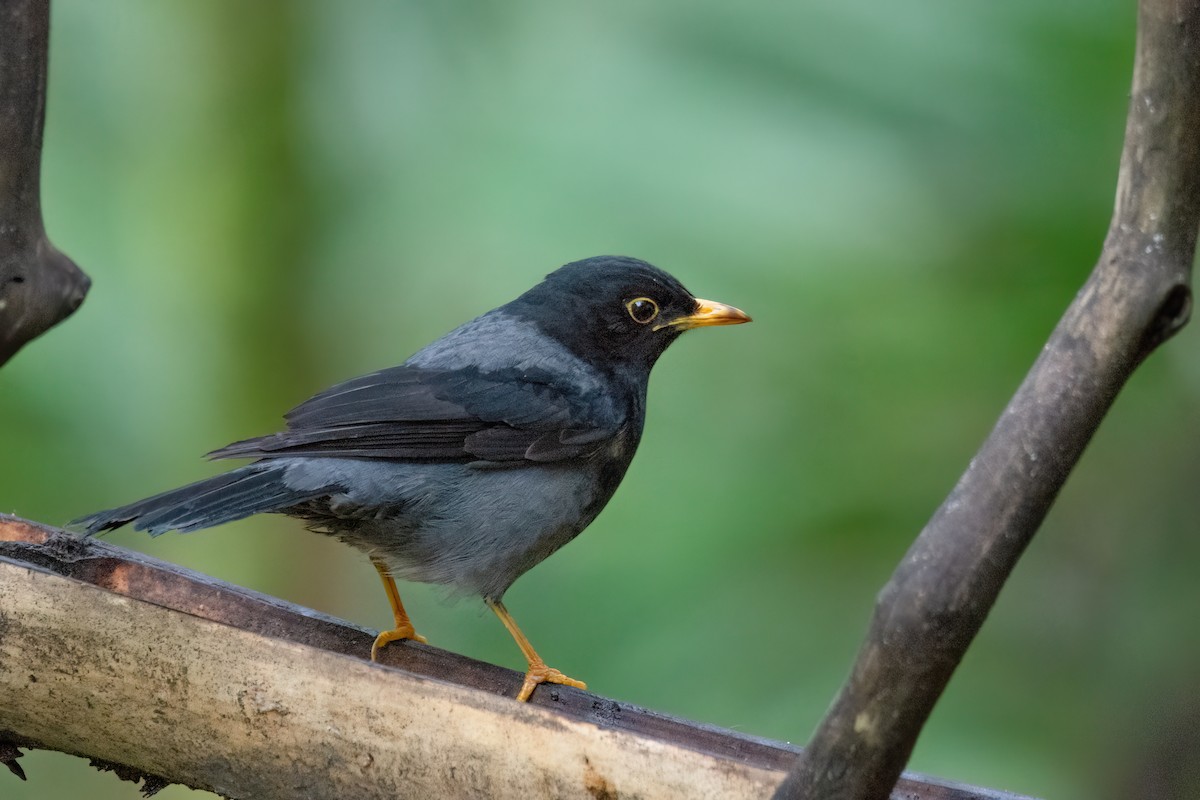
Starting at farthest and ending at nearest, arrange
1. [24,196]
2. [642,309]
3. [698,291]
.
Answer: [698,291]
[642,309]
[24,196]

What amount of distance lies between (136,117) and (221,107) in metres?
0.63

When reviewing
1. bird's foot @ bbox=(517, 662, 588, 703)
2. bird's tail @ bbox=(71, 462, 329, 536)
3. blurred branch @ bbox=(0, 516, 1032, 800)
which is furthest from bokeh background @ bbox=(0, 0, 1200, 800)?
blurred branch @ bbox=(0, 516, 1032, 800)

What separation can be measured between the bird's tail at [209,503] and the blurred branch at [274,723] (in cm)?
19

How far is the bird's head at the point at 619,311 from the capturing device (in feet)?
15.7

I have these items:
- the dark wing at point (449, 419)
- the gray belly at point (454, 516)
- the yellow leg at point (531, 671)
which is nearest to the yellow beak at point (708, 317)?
the dark wing at point (449, 419)

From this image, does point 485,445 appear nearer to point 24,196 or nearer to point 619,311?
point 619,311

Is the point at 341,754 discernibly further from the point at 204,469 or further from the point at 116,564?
the point at 204,469

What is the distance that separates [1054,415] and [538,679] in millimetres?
2221

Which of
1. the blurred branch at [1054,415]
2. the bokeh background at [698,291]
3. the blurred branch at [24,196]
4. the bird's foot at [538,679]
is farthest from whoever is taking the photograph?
the bokeh background at [698,291]

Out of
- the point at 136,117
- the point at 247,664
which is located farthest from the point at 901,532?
the point at 136,117

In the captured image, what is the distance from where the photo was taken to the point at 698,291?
17.2 ft

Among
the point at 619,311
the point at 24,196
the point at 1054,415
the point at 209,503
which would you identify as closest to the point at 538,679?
the point at 209,503

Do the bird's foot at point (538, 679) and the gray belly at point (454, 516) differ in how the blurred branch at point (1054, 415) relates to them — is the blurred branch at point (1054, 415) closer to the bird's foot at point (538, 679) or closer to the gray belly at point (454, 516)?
the bird's foot at point (538, 679)

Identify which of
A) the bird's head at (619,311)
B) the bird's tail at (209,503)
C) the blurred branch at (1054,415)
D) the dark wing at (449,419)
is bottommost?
the bird's tail at (209,503)
